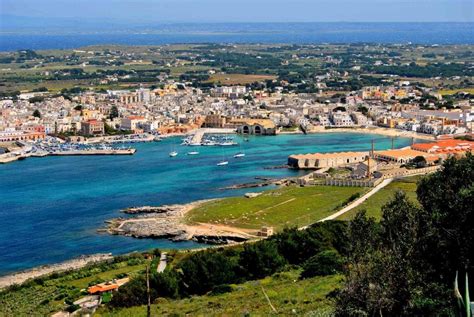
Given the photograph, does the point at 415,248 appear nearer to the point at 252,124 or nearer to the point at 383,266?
the point at 383,266

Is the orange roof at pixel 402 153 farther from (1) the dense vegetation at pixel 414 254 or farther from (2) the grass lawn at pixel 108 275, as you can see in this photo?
(1) the dense vegetation at pixel 414 254

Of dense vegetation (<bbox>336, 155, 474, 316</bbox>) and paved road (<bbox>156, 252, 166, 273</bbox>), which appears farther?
paved road (<bbox>156, 252, 166, 273</bbox>)

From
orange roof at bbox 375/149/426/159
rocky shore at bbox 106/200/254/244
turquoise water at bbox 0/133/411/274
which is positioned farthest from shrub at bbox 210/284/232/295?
orange roof at bbox 375/149/426/159

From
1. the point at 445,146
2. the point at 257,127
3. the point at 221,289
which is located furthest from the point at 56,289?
the point at 257,127

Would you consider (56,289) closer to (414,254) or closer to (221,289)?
(221,289)

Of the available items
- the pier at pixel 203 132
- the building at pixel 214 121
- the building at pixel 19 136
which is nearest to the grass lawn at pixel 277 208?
the pier at pixel 203 132

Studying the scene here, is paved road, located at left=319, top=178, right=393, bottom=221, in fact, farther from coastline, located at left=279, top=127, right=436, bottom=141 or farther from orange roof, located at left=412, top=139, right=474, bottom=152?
coastline, located at left=279, top=127, right=436, bottom=141

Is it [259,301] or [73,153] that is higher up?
[259,301]

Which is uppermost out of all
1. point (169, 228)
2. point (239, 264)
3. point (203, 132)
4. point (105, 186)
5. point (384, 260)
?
point (384, 260)
